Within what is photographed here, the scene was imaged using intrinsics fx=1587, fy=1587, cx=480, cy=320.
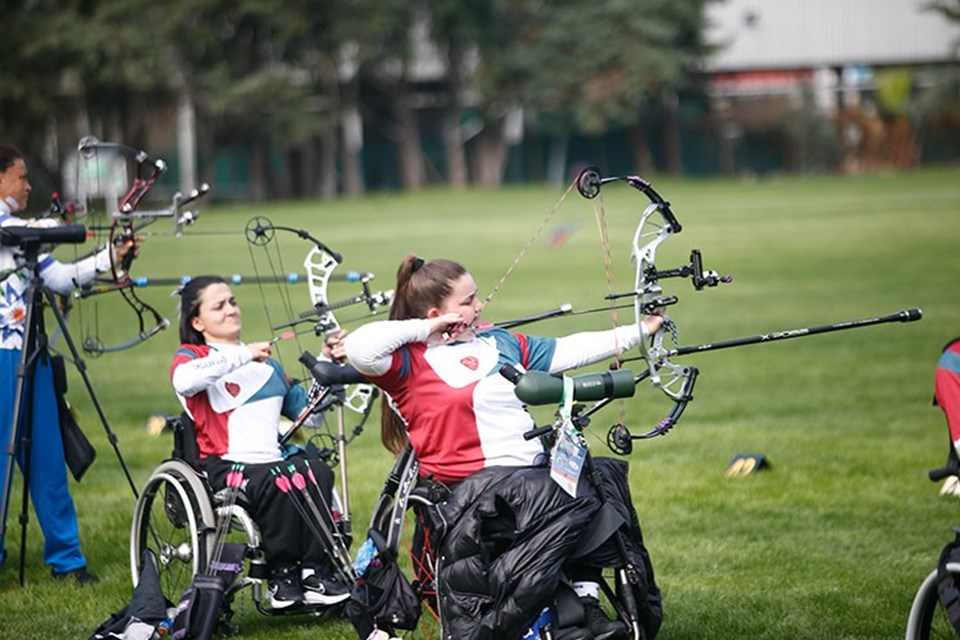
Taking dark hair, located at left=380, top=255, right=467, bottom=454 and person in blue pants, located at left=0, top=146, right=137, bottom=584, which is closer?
dark hair, located at left=380, top=255, right=467, bottom=454

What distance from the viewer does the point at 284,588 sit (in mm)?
6379

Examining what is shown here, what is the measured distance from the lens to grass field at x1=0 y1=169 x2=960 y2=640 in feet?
22.6

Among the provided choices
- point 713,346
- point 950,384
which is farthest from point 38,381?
point 950,384

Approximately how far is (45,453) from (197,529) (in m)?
1.62

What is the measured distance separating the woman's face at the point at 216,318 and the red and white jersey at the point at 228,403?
7 cm

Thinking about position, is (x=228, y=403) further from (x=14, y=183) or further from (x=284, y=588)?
(x=14, y=183)

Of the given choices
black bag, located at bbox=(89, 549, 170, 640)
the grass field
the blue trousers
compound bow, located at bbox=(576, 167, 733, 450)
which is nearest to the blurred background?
the grass field

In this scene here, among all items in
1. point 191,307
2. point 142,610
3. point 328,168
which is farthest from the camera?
point 328,168

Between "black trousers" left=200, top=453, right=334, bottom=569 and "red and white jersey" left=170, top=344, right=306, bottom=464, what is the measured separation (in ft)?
0.30

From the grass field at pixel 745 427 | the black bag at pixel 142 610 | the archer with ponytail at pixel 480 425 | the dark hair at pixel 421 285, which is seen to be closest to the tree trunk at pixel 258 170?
the grass field at pixel 745 427

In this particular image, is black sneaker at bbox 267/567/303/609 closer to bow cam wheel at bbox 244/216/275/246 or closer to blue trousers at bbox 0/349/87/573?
bow cam wheel at bbox 244/216/275/246

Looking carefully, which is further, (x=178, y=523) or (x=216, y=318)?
(x=216, y=318)

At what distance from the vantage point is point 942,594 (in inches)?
180

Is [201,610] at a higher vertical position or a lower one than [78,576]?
higher
